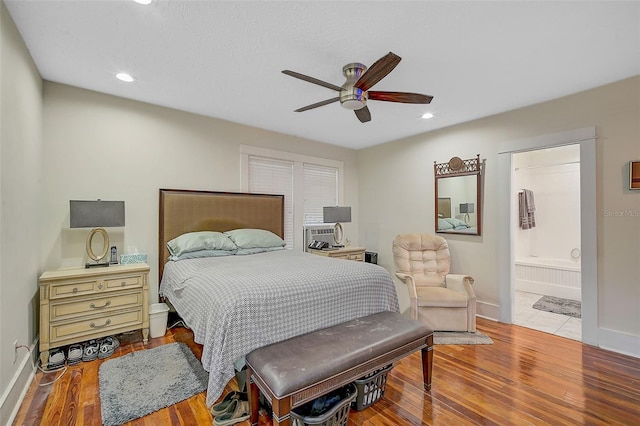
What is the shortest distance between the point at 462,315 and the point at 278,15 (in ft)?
10.9

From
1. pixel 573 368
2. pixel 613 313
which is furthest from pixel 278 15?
pixel 613 313

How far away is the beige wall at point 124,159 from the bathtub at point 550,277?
17.2ft

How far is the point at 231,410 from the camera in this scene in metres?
1.80

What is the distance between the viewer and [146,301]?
9.30ft

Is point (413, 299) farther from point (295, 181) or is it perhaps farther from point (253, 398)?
point (295, 181)

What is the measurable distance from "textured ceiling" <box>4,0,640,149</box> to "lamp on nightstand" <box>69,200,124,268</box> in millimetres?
1246

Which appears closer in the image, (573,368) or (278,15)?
(278,15)

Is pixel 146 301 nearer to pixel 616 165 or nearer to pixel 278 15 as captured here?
pixel 278 15

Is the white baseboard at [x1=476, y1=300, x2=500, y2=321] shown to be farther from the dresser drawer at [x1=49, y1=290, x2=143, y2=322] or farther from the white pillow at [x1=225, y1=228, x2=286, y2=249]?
the dresser drawer at [x1=49, y1=290, x2=143, y2=322]

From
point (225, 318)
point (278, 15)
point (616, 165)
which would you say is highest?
point (278, 15)

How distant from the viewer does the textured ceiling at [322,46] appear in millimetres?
1795

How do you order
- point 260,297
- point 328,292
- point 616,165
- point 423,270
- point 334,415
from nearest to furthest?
point 334,415, point 260,297, point 328,292, point 616,165, point 423,270

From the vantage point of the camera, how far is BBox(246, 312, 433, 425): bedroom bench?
4.71 feet

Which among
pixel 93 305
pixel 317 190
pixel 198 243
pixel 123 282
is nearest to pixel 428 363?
pixel 198 243
